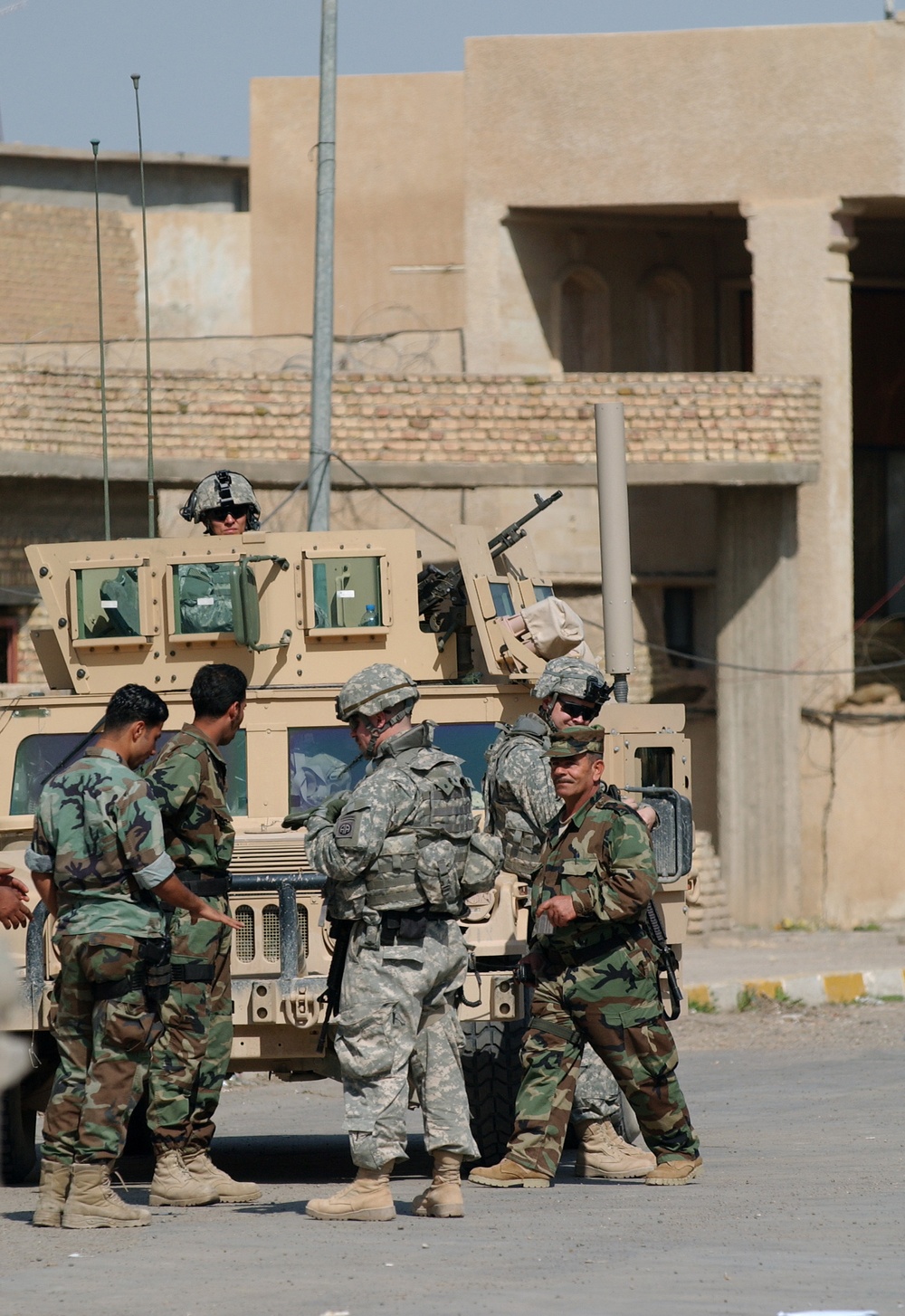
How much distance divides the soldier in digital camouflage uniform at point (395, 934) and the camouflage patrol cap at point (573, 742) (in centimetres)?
59

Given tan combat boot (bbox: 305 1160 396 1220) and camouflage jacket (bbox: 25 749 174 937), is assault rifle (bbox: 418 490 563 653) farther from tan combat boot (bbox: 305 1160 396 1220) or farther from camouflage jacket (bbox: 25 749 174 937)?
tan combat boot (bbox: 305 1160 396 1220)

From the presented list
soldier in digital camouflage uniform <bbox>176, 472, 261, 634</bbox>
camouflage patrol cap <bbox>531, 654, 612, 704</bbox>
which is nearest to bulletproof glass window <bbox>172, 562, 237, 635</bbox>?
soldier in digital camouflage uniform <bbox>176, 472, 261, 634</bbox>

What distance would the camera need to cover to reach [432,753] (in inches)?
289

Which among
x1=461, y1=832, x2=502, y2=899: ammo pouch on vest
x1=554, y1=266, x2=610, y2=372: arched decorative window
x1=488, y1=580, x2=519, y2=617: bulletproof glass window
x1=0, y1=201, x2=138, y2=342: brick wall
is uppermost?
x1=0, y1=201, x2=138, y2=342: brick wall

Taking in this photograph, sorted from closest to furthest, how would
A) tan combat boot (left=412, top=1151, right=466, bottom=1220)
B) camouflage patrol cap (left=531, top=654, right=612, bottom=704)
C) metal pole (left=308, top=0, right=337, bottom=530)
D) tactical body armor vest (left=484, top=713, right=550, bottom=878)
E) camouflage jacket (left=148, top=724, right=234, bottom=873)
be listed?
tan combat boot (left=412, top=1151, right=466, bottom=1220) < camouflage jacket (left=148, top=724, right=234, bottom=873) < camouflage patrol cap (left=531, top=654, right=612, bottom=704) < tactical body armor vest (left=484, top=713, right=550, bottom=878) < metal pole (left=308, top=0, right=337, bottom=530)

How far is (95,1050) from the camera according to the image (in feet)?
23.7

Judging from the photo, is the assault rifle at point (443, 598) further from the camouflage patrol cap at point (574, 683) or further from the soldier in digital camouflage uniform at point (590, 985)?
the soldier in digital camouflage uniform at point (590, 985)

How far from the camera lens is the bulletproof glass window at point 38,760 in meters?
9.68

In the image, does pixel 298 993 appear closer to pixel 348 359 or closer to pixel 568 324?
pixel 348 359

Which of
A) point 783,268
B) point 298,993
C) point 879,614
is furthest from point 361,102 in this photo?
point 298,993

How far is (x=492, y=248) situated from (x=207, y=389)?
174 inches

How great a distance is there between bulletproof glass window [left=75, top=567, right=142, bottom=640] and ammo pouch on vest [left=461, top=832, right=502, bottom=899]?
3.28 meters

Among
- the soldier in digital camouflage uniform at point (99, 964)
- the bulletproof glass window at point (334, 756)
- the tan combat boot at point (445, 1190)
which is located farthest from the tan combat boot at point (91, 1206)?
the bulletproof glass window at point (334, 756)

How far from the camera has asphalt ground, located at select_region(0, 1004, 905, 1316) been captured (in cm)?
591
